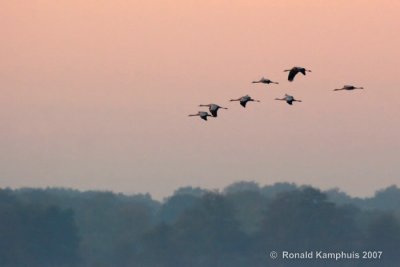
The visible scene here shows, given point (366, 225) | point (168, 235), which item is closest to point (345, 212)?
point (366, 225)

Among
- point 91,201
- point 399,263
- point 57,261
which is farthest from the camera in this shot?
point 91,201

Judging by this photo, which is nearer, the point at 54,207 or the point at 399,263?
the point at 399,263

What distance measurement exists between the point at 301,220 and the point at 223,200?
8.32 m

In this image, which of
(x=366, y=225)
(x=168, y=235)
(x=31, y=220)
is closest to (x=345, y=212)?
(x=366, y=225)

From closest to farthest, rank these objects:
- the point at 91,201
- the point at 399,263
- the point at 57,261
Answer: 1. the point at 399,263
2. the point at 57,261
3. the point at 91,201

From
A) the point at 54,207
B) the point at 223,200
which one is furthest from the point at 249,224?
the point at 54,207

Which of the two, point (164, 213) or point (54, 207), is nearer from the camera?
point (54, 207)

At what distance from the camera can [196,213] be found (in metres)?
153

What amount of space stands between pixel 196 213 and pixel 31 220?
12.6 m

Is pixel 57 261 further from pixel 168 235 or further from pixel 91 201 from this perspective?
pixel 91 201

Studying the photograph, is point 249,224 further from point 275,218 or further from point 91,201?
point 91,201

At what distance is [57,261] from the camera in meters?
148

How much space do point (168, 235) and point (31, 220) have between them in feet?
35.6

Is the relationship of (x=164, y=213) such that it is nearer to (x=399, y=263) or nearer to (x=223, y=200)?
(x=223, y=200)
